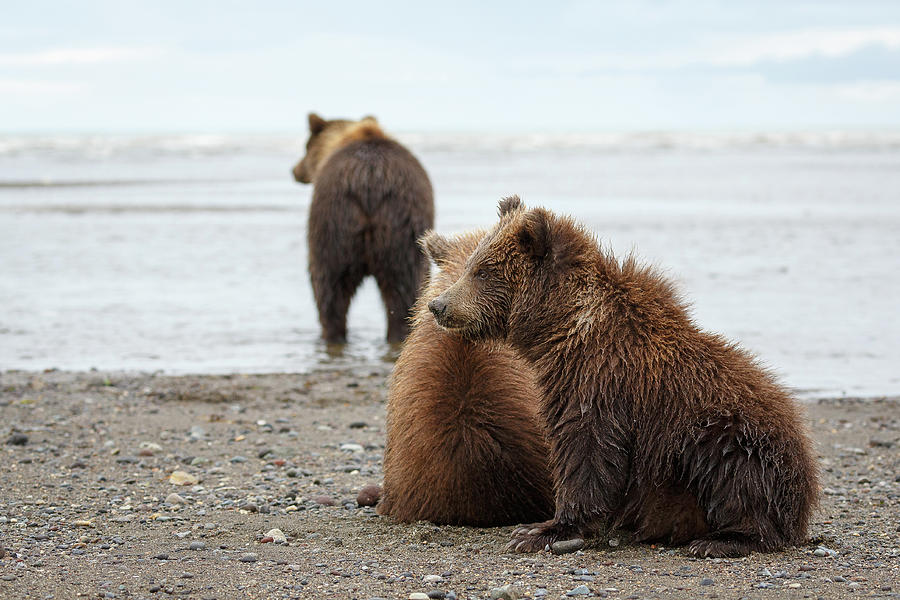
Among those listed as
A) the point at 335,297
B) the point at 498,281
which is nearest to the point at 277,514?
the point at 498,281

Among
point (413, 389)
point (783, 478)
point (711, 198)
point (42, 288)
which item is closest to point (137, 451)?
point (413, 389)

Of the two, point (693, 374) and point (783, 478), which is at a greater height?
point (693, 374)

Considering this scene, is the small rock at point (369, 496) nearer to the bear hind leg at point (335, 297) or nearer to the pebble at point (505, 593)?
the pebble at point (505, 593)

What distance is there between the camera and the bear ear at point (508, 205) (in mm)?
5352

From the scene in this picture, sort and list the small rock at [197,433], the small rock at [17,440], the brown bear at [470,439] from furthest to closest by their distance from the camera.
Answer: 1. the small rock at [197,433]
2. the small rock at [17,440]
3. the brown bear at [470,439]

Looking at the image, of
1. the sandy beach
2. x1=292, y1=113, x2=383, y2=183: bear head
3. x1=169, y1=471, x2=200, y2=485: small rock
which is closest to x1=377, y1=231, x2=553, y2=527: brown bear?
the sandy beach

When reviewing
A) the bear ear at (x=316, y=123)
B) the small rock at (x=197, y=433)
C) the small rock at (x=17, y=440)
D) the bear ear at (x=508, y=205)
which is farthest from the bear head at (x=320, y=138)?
the bear ear at (x=508, y=205)

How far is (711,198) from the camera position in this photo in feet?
90.7

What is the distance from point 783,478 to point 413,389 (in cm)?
181

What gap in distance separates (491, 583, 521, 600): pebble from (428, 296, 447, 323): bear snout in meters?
1.27

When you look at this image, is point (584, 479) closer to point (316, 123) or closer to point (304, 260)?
point (316, 123)

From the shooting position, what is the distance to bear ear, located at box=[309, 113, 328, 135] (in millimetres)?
13706

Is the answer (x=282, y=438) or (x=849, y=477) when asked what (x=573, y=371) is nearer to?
(x=849, y=477)

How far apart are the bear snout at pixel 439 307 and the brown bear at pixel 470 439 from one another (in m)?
0.31
